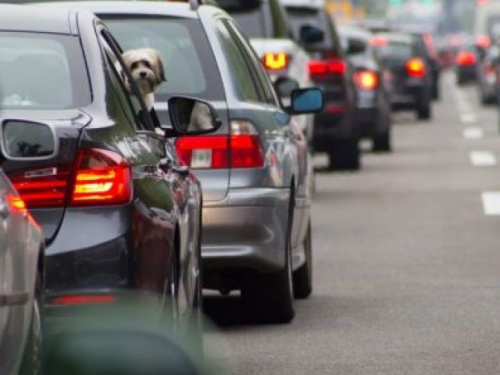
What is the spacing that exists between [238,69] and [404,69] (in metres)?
31.5

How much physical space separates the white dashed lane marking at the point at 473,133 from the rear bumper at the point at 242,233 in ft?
84.9

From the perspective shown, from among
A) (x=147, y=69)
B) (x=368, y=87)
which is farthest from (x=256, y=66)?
(x=368, y=87)

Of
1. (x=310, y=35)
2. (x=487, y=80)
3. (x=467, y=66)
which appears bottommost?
(x=467, y=66)

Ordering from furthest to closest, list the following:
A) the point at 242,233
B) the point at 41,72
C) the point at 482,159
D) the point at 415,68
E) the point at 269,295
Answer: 1. the point at 415,68
2. the point at 482,159
3. the point at 269,295
4. the point at 242,233
5. the point at 41,72

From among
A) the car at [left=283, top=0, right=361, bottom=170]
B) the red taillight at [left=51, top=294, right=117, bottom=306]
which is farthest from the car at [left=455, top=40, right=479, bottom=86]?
the red taillight at [left=51, top=294, right=117, bottom=306]

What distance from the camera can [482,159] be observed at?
94.0 ft

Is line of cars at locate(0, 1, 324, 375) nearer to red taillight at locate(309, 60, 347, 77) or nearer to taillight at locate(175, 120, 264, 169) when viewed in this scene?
taillight at locate(175, 120, 264, 169)

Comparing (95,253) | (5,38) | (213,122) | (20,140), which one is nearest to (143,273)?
(95,253)

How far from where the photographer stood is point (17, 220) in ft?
19.1

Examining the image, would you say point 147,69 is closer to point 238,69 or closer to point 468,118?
point 238,69

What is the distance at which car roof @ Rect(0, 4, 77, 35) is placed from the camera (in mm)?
7664

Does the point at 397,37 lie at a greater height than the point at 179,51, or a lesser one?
lesser

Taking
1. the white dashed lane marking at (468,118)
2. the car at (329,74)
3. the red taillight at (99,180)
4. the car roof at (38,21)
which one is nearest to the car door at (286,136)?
the car roof at (38,21)

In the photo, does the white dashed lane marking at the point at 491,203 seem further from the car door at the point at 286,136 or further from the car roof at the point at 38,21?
the car roof at the point at 38,21
